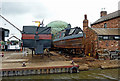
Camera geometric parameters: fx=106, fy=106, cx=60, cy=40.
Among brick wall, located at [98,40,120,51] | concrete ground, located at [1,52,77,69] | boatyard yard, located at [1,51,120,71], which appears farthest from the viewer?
brick wall, located at [98,40,120,51]

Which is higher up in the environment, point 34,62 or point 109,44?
point 109,44

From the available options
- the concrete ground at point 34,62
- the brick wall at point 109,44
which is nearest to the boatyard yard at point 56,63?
the concrete ground at point 34,62

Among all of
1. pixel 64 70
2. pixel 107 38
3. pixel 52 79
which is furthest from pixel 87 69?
pixel 107 38

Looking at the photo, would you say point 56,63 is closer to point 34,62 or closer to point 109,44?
point 34,62

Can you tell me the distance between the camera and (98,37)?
21.0 m

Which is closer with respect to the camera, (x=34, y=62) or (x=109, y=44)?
(x=34, y=62)

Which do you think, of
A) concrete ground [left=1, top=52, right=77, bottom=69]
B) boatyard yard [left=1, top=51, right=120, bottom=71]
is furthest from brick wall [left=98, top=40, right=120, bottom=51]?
concrete ground [left=1, top=52, right=77, bottom=69]

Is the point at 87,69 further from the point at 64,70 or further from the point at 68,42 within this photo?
the point at 68,42

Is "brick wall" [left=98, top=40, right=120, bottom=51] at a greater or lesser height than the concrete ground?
greater

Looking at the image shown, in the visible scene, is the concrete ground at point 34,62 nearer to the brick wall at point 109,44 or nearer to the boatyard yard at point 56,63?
the boatyard yard at point 56,63

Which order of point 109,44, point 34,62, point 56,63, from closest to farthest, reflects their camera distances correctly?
point 56,63, point 34,62, point 109,44

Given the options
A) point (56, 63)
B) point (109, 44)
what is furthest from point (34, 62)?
point (109, 44)

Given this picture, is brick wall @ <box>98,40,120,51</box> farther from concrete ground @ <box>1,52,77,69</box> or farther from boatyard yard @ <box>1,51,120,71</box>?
concrete ground @ <box>1,52,77,69</box>

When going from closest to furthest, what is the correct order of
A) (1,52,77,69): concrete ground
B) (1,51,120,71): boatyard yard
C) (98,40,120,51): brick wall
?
(1,52,77,69): concrete ground
(1,51,120,71): boatyard yard
(98,40,120,51): brick wall
